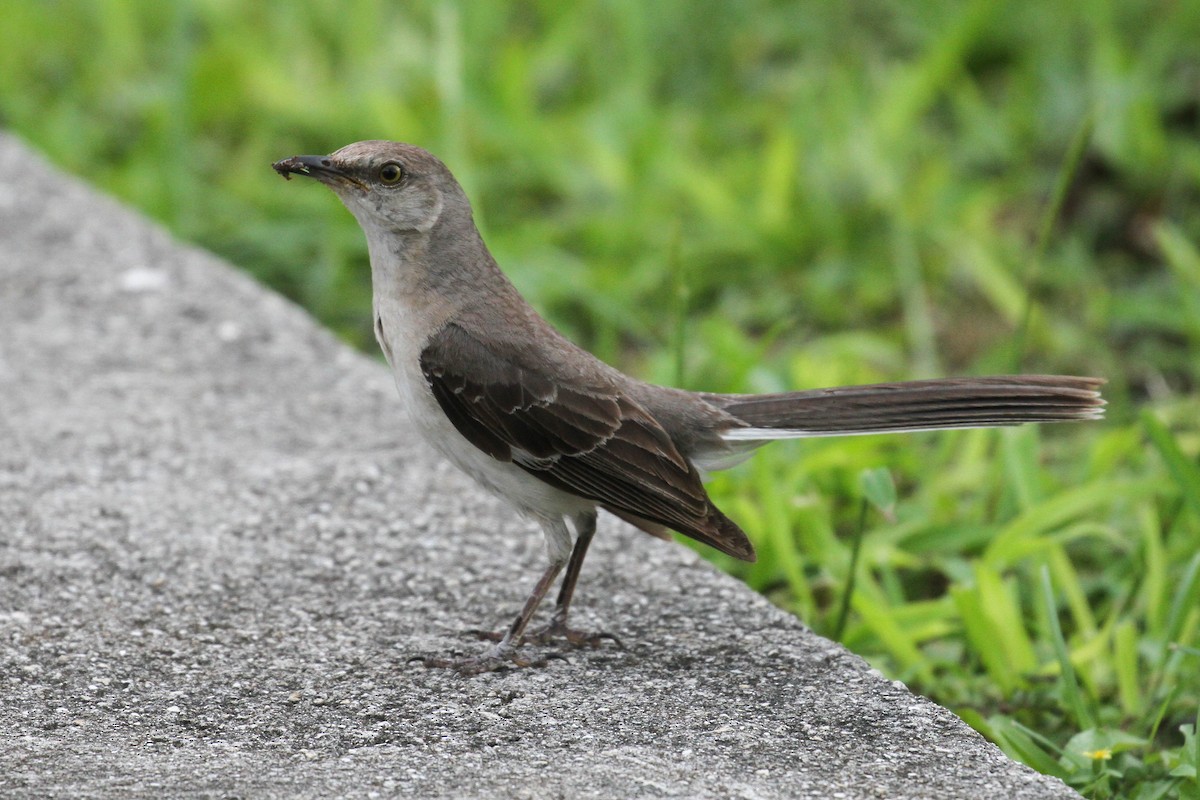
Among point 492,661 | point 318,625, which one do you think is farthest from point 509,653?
point 318,625

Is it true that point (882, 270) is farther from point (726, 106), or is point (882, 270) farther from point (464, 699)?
point (464, 699)

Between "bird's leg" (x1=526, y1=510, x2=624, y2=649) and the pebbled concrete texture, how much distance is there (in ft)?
0.24

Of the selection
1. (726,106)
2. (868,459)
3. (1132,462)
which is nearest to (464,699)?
(868,459)

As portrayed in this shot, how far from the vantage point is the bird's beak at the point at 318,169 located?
361 cm

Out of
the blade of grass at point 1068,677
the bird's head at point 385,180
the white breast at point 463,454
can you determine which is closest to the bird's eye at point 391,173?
the bird's head at point 385,180

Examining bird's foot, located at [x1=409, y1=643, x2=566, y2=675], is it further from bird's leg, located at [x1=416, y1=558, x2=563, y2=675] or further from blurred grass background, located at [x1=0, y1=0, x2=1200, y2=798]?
blurred grass background, located at [x1=0, y1=0, x2=1200, y2=798]

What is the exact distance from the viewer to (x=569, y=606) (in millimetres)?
3713

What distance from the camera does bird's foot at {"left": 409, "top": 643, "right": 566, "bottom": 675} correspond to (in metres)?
3.33

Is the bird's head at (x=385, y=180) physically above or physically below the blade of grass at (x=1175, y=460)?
below

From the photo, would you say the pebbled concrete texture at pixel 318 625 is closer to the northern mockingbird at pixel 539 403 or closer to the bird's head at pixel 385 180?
the northern mockingbird at pixel 539 403

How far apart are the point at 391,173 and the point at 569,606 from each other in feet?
3.75

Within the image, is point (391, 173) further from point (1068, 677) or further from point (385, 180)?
point (1068, 677)

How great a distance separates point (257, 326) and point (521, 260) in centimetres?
141

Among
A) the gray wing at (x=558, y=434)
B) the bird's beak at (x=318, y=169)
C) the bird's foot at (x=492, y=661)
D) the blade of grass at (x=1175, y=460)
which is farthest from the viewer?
the blade of grass at (x=1175, y=460)
